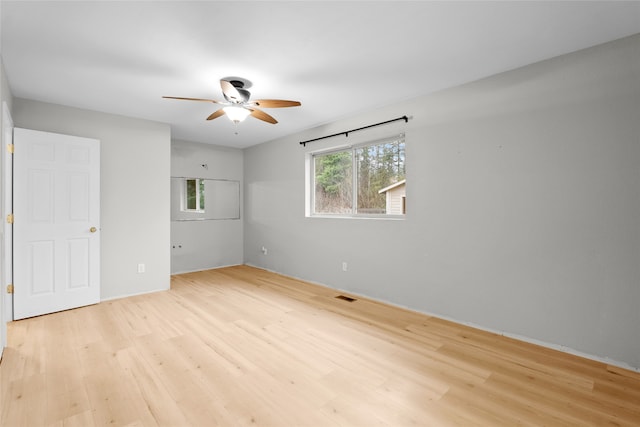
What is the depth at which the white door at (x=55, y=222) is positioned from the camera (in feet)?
10.4

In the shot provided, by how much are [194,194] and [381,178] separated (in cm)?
352

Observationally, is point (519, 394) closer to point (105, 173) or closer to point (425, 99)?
point (425, 99)

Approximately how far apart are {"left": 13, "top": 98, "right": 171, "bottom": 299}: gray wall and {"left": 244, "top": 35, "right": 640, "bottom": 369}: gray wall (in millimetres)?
2855

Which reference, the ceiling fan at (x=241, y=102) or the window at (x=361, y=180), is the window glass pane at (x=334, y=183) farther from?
the ceiling fan at (x=241, y=102)

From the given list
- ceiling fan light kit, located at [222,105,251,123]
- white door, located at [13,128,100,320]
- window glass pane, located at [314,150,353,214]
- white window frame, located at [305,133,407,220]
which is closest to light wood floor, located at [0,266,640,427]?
white door, located at [13,128,100,320]

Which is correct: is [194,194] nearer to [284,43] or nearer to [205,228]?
[205,228]

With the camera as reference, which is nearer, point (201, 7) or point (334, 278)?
point (201, 7)

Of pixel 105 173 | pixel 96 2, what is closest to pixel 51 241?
pixel 105 173

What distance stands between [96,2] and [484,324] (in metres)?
3.90

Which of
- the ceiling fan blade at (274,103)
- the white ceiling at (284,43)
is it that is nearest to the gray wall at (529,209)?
the white ceiling at (284,43)

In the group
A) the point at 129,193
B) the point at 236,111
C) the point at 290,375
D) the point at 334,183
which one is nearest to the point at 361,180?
the point at 334,183

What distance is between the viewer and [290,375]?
6.98ft

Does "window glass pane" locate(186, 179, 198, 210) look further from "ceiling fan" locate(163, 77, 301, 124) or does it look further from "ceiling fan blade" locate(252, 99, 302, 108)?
"ceiling fan blade" locate(252, 99, 302, 108)

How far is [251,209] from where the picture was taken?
19.6ft
